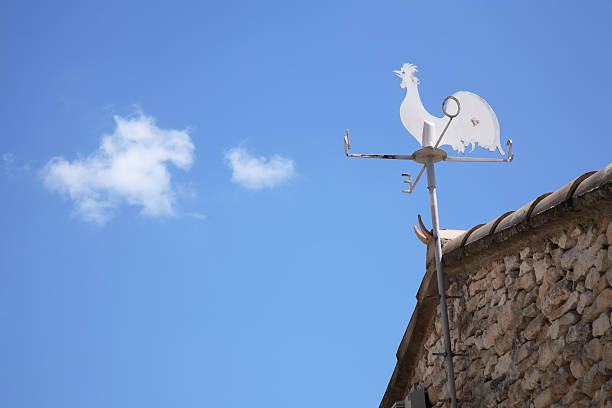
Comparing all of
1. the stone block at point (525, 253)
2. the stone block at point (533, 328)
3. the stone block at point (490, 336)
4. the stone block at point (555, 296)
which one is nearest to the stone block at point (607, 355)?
the stone block at point (555, 296)

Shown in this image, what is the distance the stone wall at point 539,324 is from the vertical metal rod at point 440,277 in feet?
0.34

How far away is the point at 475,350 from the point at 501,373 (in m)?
0.34

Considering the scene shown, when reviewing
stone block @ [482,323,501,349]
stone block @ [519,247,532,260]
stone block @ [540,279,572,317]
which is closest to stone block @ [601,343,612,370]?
stone block @ [540,279,572,317]

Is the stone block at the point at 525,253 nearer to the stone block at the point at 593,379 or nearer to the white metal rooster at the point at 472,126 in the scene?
the stone block at the point at 593,379

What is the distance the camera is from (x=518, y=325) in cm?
447

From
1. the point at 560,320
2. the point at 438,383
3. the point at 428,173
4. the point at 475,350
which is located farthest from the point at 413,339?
the point at 560,320

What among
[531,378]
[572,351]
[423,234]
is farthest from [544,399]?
[423,234]

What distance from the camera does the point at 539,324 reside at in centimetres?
427

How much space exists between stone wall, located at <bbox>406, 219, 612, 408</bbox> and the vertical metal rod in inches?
4.0

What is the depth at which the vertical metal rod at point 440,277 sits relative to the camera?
4.98 meters

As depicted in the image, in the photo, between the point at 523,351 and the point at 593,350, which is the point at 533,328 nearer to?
the point at 523,351

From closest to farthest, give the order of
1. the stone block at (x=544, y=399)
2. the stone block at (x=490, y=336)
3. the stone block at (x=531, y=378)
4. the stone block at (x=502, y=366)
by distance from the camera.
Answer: the stone block at (x=544, y=399), the stone block at (x=531, y=378), the stone block at (x=502, y=366), the stone block at (x=490, y=336)

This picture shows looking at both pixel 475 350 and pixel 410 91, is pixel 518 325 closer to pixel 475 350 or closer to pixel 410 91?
pixel 475 350

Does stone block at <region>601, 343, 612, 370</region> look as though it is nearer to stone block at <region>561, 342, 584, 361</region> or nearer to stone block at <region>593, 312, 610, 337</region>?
stone block at <region>593, 312, 610, 337</region>
